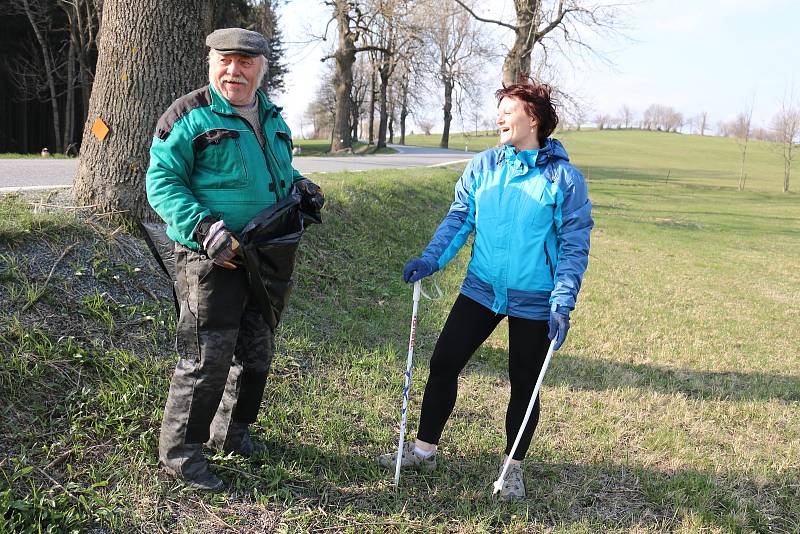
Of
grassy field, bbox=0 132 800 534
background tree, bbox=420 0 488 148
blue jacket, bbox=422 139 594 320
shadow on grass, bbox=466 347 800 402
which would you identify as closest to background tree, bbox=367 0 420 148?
background tree, bbox=420 0 488 148

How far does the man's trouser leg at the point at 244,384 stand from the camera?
3.19 meters

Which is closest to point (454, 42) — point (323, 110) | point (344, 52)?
point (344, 52)

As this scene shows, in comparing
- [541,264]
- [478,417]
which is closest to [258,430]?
[478,417]

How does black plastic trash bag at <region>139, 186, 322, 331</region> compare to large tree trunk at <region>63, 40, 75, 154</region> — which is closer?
black plastic trash bag at <region>139, 186, 322, 331</region>

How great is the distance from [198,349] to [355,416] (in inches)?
58.7

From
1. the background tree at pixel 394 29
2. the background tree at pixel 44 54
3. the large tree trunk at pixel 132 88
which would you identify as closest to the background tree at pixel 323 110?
the background tree at pixel 394 29

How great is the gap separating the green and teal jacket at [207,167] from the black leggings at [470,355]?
122 centimetres

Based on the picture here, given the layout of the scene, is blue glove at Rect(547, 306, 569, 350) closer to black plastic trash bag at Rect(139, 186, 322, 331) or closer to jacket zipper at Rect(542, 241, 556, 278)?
jacket zipper at Rect(542, 241, 556, 278)

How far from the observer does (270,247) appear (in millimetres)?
2947

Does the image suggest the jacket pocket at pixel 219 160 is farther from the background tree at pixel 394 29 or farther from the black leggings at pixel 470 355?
the background tree at pixel 394 29

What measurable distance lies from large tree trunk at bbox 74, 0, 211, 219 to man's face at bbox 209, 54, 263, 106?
230cm

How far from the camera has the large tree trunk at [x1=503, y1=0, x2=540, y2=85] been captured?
17.5 meters

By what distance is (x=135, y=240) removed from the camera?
4816mm

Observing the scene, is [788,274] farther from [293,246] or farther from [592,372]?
[293,246]
